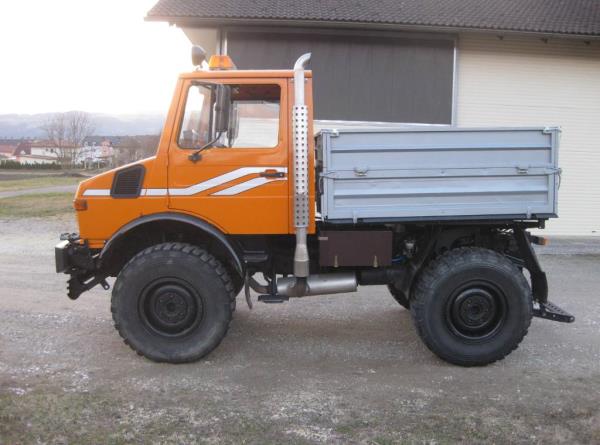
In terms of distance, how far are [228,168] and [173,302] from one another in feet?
4.05

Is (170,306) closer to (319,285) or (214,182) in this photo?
(214,182)

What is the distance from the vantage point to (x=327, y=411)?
396 cm

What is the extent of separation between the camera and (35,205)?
17625mm

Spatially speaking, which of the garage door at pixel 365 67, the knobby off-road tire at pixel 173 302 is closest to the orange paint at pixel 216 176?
the knobby off-road tire at pixel 173 302

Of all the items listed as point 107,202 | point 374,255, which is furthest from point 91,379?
point 374,255

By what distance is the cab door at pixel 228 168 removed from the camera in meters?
4.74

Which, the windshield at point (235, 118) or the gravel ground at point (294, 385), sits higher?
the windshield at point (235, 118)

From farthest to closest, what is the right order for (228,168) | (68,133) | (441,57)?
(68,133)
(441,57)
(228,168)

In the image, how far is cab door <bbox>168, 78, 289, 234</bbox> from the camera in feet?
15.5

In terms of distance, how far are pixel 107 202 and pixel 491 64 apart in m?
9.77

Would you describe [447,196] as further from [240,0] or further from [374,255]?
[240,0]

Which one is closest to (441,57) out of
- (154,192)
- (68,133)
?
(154,192)

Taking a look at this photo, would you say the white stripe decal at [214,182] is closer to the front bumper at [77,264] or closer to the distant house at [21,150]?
the front bumper at [77,264]

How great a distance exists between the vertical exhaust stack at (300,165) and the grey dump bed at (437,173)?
16 centimetres
